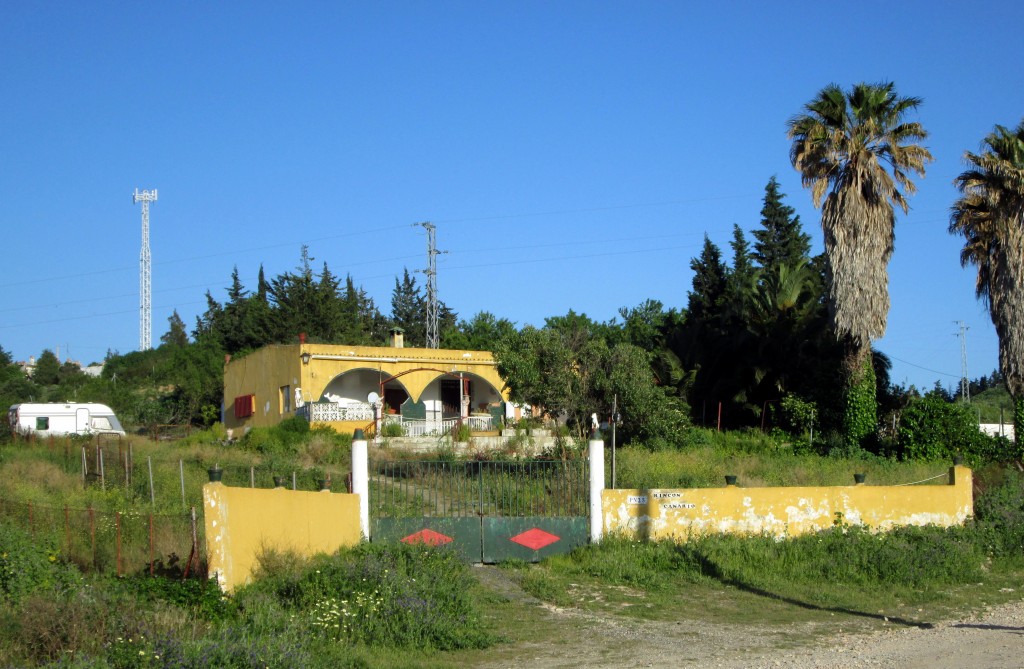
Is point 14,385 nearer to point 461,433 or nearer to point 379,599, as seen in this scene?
point 461,433

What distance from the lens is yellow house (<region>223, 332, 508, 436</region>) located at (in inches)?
1371

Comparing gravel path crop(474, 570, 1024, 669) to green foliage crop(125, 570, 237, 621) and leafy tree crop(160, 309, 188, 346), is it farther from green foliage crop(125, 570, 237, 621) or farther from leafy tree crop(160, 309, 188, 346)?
leafy tree crop(160, 309, 188, 346)

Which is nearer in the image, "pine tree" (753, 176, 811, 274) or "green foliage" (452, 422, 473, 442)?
"green foliage" (452, 422, 473, 442)

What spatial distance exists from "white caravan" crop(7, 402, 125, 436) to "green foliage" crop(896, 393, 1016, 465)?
2321 cm

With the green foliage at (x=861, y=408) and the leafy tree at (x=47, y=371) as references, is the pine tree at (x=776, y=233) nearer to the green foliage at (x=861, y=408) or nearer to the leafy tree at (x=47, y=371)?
the green foliage at (x=861, y=408)

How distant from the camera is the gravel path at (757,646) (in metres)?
10.8

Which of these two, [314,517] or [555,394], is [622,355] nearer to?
[555,394]

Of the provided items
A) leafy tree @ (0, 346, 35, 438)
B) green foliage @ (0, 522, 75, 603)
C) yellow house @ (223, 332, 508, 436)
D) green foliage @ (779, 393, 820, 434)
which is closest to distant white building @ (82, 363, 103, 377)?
leafy tree @ (0, 346, 35, 438)

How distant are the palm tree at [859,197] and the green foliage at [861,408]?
1.1 inches

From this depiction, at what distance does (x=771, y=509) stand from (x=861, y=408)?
1263 cm

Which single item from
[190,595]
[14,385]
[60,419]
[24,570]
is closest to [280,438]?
[60,419]

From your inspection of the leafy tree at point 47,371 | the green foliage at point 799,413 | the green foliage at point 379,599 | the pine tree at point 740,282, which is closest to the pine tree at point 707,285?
the pine tree at point 740,282

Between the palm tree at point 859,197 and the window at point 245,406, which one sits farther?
the window at point 245,406

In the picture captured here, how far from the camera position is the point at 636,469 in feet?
77.6
